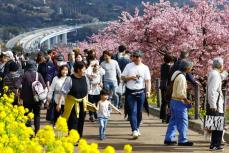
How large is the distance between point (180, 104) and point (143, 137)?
179 centimetres

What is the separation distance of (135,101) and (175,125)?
1.13m

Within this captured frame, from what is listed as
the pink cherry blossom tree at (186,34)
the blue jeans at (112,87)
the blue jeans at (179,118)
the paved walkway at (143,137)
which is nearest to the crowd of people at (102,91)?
the blue jeans at (179,118)

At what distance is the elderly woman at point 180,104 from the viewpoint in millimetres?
10680

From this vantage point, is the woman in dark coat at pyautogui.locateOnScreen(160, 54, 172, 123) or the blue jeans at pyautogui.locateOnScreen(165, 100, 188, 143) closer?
the blue jeans at pyautogui.locateOnScreen(165, 100, 188, 143)

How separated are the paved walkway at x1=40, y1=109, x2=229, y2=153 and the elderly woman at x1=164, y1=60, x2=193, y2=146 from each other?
17 centimetres

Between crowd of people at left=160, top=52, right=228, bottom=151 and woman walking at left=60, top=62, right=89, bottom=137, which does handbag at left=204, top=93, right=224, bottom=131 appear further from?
woman walking at left=60, top=62, right=89, bottom=137

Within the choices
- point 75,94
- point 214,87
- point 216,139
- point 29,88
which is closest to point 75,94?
point 75,94

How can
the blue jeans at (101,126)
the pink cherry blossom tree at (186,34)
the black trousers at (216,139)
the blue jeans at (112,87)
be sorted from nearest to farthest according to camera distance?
the black trousers at (216,139)
the blue jeans at (101,126)
the blue jeans at (112,87)
the pink cherry blossom tree at (186,34)

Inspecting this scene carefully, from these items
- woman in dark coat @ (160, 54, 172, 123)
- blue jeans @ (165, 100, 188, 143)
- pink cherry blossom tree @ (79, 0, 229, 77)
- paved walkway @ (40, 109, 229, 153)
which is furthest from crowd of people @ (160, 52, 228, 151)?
pink cherry blossom tree @ (79, 0, 229, 77)

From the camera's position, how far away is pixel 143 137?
40.8 feet

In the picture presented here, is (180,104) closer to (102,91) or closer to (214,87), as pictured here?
(214,87)

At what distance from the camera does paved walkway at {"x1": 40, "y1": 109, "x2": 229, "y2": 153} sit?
1092 centimetres

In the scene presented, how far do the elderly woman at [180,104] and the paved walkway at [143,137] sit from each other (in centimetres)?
17

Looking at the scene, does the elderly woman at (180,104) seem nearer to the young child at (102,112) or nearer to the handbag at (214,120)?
the handbag at (214,120)
